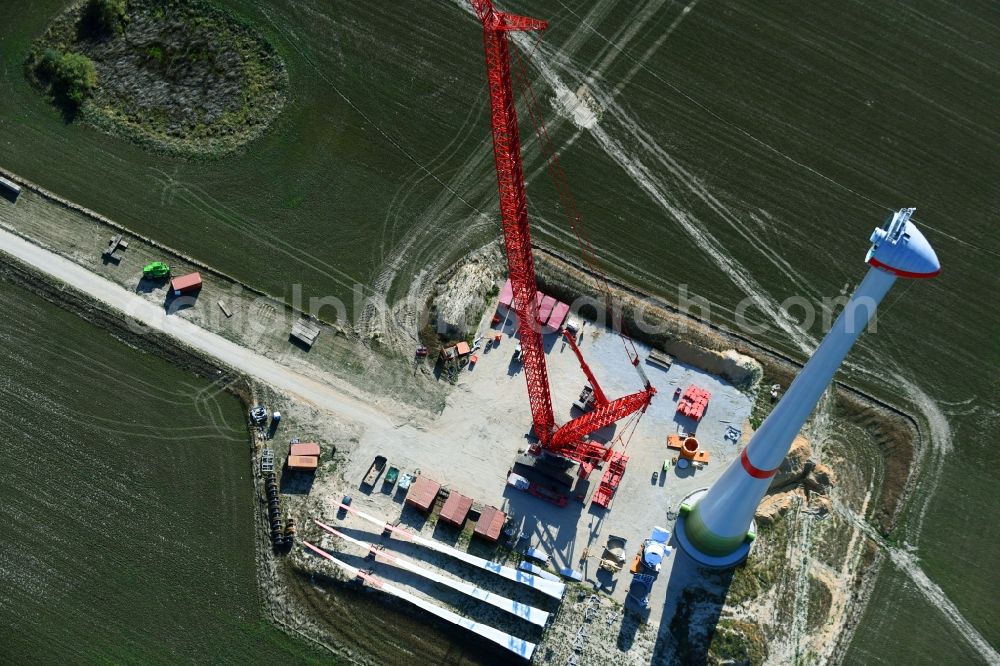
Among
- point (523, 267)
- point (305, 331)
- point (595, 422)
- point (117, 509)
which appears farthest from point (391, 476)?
point (117, 509)

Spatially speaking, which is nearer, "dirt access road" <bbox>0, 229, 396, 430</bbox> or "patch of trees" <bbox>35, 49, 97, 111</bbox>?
"dirt access road" <bbox>0, 229, 396, 430</bbox>

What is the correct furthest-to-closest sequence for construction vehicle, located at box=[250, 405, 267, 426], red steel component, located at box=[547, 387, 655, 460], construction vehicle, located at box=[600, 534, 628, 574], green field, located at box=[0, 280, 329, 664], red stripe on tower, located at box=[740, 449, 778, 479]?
construction vehicle, located at box=[250, 405, 267, 426], red steel component, located at box=[547, 387, 655, 460], construction vehicle, located at box=[600, 534, 628, 574], green field, located at box=[0, 280, 329, 664], red stripe on tower, located at box=[740, 449, 778, 479]

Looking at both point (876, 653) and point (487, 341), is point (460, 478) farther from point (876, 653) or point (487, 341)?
point (876, 653)

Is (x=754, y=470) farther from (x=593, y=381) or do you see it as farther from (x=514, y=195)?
(x=514, y=195)

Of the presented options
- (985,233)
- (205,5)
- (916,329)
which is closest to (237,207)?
(205,5)

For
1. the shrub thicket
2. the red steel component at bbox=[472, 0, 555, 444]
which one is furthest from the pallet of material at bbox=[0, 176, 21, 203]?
the red steel component at bbox=[472, 0, 555, 444]

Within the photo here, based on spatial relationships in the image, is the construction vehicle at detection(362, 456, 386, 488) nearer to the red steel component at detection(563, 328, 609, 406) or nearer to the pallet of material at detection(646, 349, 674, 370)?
the red steel component at detection(563, 328, 609, 406)

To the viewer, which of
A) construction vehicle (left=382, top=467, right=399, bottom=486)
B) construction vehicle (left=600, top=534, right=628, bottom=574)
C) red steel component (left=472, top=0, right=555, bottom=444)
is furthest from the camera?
construction vehicle (left=382, top=467, right=399, bottom=486)
